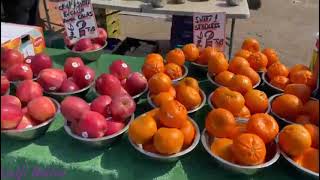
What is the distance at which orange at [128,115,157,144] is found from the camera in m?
0.94

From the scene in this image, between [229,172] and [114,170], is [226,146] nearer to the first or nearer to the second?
[229,172]

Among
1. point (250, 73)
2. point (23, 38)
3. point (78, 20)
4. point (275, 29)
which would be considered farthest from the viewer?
point (275, 29)

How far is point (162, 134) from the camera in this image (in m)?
0.92

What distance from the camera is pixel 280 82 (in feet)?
3.98

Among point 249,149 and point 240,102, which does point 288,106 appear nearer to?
point 240,102

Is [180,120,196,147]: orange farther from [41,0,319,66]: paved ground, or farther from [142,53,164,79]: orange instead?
[41,0,319,66]: paved ground

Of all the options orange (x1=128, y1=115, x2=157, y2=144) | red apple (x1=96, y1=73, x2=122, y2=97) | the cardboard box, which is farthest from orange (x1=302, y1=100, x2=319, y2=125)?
the cardboard box

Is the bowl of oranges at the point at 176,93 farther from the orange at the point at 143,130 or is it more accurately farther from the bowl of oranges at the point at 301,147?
the bowl of oranges at the point at 301,147

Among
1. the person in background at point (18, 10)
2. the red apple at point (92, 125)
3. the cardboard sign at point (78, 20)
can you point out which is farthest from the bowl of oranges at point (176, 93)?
the person in background at point (18, 10)

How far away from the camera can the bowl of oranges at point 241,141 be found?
89 cm

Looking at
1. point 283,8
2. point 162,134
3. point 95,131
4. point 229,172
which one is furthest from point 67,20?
point 283,8

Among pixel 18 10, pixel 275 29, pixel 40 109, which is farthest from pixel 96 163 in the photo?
pixel 275 29

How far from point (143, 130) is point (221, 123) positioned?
0.69 ft

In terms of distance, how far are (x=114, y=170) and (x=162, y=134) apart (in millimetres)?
186
